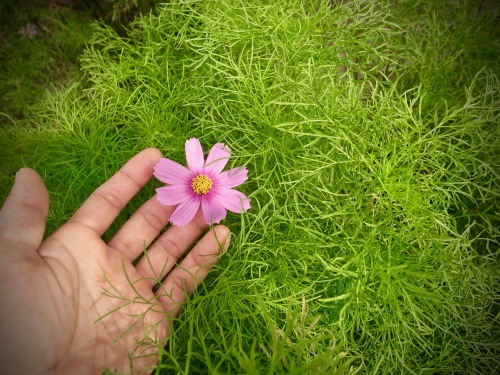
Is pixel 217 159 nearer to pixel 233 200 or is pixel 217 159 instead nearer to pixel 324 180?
pixel 233 200

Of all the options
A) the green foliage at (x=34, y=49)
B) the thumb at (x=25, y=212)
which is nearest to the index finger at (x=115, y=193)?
the thumb at (x=25, y=212)

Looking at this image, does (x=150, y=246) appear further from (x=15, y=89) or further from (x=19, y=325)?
(x=15, y=89)

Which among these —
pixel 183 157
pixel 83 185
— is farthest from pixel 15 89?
pixel 183 157

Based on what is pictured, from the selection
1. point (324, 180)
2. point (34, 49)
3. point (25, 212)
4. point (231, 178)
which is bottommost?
point (324, 180)

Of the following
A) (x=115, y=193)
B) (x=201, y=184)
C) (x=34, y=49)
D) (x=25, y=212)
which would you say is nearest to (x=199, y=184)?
(x=201, y=184)

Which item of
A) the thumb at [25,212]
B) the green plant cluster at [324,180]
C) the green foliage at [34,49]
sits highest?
the green foliage at [34,49]

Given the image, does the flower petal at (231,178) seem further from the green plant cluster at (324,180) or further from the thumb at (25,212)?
the thumb at (25,212)

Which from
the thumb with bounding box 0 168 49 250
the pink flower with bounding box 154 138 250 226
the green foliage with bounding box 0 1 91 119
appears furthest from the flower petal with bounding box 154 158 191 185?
the green foliage with bounding box 0 1 91 119
